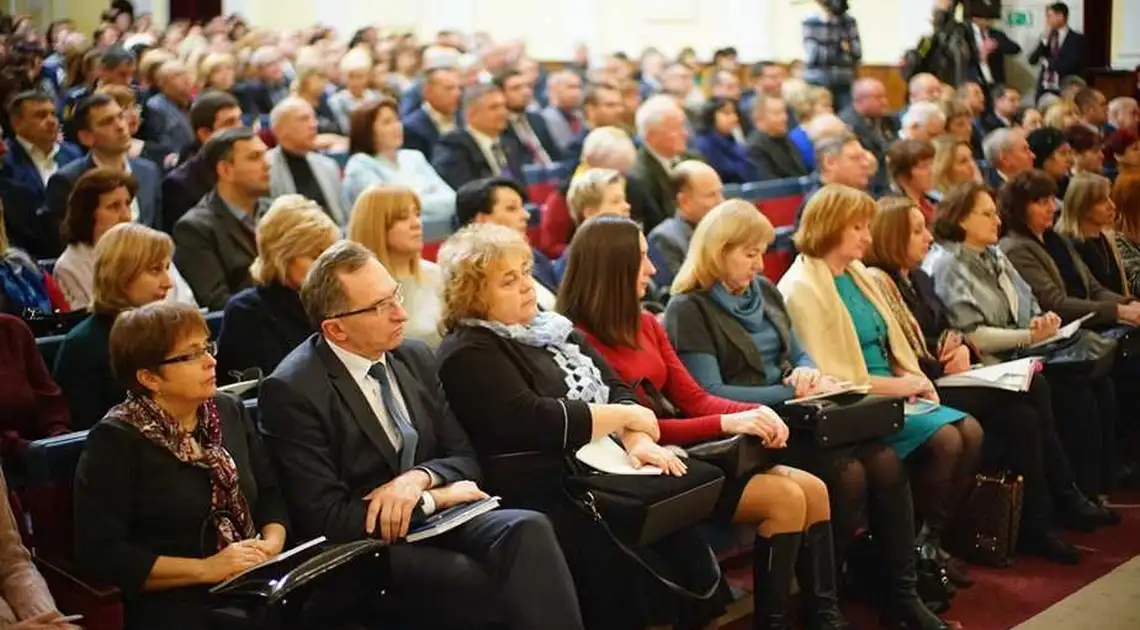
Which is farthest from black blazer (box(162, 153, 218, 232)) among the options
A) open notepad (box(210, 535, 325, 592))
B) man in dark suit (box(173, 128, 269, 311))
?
open notepad (box(210, 535, 325, 592))

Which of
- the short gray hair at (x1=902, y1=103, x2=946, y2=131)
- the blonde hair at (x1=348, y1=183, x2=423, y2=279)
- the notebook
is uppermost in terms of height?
the blonde hair at (x1=348, y1=183, x2=423, y2=279)

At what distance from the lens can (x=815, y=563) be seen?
3.46 meters

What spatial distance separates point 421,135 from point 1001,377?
12.2ft

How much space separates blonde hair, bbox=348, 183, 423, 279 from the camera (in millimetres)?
3863

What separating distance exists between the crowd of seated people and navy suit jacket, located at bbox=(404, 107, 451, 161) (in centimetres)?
51

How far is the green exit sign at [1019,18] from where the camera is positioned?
12.5 meters

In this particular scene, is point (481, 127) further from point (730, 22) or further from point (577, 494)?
point (730, 22)

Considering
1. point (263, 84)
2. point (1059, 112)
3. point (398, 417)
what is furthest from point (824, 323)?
point (263, 84)

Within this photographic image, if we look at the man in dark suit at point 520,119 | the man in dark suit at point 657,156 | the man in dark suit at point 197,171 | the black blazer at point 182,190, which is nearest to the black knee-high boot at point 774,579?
the man in dark suit at point 197,171

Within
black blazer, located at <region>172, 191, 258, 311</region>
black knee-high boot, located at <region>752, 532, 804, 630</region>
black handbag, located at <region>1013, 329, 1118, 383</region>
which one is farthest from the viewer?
black handbag, located at <region>1013, 329, 1118, 383</region>

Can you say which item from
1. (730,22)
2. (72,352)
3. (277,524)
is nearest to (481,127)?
(72,352)

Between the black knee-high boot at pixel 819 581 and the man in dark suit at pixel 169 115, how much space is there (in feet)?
13.8

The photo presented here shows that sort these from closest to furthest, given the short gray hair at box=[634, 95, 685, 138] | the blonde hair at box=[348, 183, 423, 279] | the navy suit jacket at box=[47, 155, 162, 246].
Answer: the blonde hair at box=[348, 183, 423, 279] → the navy suit jacket at box=[47, 155, 162, 246] → the short gray hair at box=[634, 95, 685, 138]

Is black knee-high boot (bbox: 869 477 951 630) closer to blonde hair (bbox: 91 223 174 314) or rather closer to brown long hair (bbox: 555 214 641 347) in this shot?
brown long hair (bbox: 555 214 641 347)
